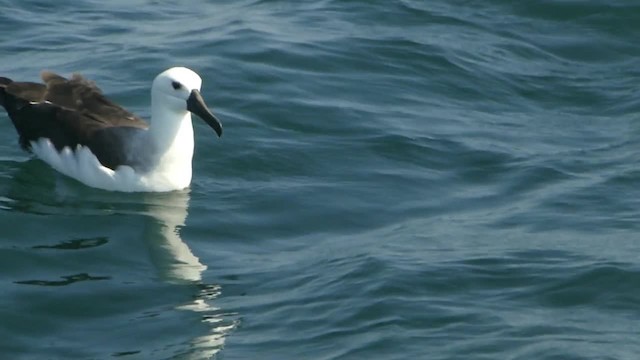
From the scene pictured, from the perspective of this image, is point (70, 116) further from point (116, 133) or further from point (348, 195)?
point (348, 195)

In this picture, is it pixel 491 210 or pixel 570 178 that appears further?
pixel 570 178

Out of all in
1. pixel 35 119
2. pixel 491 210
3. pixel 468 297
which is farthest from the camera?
pixel 35 119

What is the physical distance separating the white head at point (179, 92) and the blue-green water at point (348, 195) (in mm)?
720

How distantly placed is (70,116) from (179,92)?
960 millimetres

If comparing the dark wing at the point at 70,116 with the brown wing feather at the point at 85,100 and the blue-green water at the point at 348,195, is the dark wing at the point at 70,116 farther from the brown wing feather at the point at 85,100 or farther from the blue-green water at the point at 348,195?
the blue-green water at the point at 348,195

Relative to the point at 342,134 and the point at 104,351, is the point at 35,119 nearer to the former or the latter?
the point at 342,134

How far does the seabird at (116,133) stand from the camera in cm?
1334

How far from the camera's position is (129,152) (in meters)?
13.5

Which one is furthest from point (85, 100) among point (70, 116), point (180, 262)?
point (180, 262)

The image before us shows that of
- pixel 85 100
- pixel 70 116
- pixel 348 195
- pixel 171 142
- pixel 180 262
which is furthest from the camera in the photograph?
pixel 85 100

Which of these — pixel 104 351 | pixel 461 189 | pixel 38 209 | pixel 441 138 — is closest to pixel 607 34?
pixel 441 138

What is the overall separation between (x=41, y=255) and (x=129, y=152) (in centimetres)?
178

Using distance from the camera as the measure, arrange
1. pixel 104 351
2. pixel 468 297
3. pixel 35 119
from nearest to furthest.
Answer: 1. pixel 104 351
2. pixel 468 297
3. pixel 35 119

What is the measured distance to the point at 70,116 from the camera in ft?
44.5
